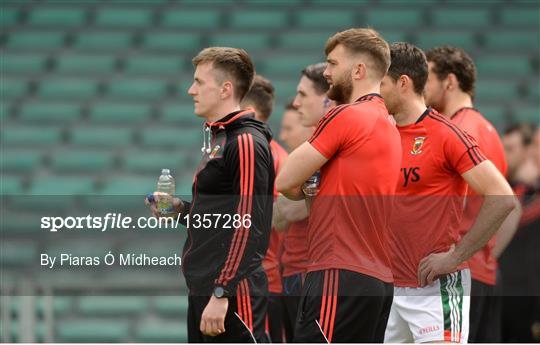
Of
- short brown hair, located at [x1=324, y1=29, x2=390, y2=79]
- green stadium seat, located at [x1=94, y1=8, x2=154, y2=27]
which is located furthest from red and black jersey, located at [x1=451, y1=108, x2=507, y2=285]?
green stadium seat, located at [x1=94, y1=8, x2=154, y2=27]

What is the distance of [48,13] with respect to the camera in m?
12.7

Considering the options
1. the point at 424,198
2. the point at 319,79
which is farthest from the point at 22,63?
the point at 424,198

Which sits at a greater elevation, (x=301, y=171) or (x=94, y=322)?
(x=301, y=171)

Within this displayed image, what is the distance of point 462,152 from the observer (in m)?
4.39

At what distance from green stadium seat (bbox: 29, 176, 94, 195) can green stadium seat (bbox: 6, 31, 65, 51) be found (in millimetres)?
2443

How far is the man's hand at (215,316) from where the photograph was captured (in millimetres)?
4203

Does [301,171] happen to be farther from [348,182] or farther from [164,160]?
[164,160]

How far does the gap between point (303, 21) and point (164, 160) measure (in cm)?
283

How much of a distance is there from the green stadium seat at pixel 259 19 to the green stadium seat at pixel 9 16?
2547 millimetres

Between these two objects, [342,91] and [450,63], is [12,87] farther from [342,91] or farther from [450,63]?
[342,91]

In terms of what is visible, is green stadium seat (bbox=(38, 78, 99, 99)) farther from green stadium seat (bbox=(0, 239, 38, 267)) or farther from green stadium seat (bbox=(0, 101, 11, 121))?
green stadium seat (bbox=(0, 239, 38, 267))

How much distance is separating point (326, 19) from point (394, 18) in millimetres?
764

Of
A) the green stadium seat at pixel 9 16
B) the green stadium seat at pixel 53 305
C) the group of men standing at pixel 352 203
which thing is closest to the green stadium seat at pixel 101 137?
the green stadium seat at pixel 9 16

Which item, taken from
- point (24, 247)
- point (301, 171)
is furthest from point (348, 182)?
point (24, 247)
